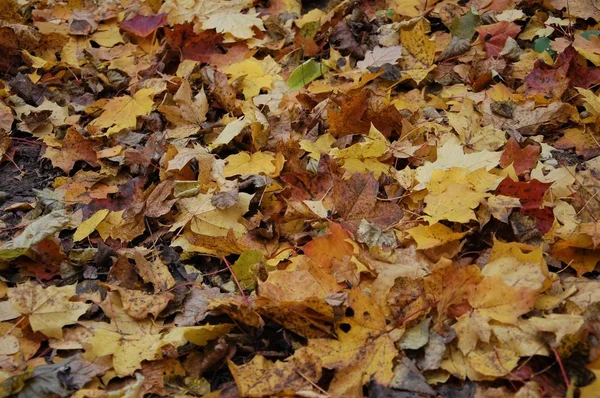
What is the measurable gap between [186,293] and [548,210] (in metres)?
1.28

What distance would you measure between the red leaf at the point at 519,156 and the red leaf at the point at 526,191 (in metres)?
0.21

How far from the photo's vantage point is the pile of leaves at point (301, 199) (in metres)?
1.70

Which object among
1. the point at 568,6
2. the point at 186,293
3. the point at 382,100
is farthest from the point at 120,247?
the point at 568,6

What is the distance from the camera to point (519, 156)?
2.28 metres

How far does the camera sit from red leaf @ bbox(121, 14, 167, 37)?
3.30m

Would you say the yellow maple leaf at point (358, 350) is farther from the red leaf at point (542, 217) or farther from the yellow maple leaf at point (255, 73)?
the yellow maple leaf at point (255, 73)

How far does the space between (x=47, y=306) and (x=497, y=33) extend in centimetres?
244

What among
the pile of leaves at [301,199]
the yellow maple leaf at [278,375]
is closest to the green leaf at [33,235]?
the pile of leaves at [301,199]

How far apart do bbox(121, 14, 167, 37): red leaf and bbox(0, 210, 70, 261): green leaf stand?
1.46 meters

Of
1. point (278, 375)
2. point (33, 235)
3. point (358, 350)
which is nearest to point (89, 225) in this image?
point (33, 235)

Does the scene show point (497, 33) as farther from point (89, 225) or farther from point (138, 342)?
point (138, 342)

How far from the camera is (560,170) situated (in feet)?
7.39

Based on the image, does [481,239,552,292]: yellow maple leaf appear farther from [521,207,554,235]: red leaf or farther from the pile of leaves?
[521,207,554,235]: red leaf

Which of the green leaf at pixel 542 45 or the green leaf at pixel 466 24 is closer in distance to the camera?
the green leaf at pixel 542 45
